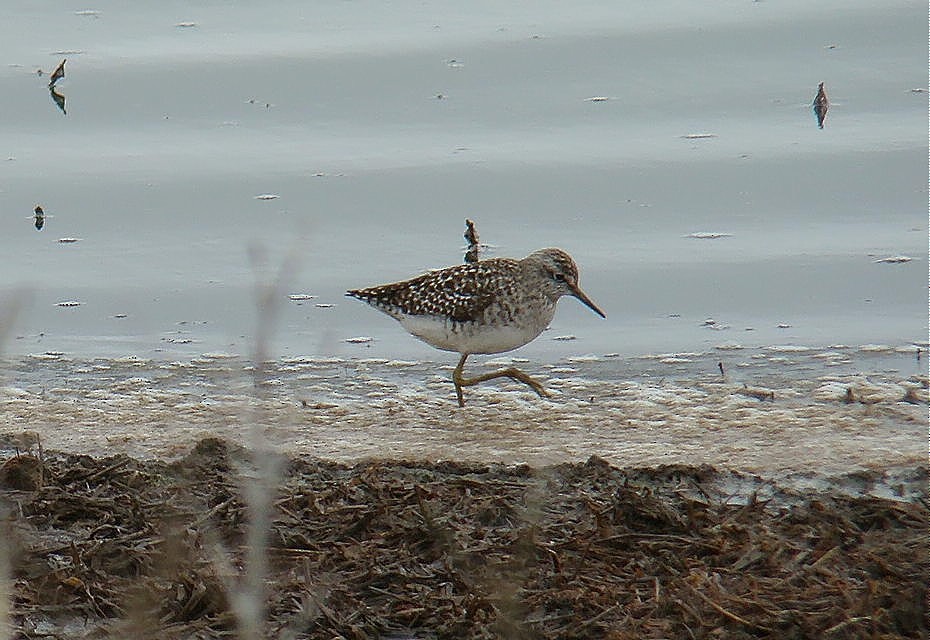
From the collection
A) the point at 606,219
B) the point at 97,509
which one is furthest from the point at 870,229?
the point at 97,509

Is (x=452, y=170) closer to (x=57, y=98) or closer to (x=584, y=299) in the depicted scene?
(x=584, y=299)

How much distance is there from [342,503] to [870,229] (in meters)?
4.10

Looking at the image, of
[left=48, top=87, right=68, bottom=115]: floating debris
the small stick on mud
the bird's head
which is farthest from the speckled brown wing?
[left=48, top=87, right=68, bottom=115]: floating debris

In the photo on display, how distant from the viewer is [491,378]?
6.40 meters

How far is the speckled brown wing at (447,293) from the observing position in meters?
6.44

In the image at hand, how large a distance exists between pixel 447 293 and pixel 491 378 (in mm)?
417

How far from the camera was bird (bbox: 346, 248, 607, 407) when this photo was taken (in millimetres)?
6426

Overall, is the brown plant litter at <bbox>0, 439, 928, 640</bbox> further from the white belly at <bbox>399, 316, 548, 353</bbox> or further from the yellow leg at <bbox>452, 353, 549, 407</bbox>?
the white belly at <bbox>399, 316, 548, 353</bbox>

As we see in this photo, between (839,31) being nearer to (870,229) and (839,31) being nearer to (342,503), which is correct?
(870,229)

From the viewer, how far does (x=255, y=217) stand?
8062 mm

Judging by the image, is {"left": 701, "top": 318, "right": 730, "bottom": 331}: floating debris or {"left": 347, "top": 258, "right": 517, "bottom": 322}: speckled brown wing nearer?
{"left": 347, "top": 258, "right": 517, "bottom": 322}: speckled brown wing

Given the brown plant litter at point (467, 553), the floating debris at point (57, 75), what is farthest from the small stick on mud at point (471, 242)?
the floating debris at point (57, 75)

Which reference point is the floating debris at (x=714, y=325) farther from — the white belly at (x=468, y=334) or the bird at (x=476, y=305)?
the white belly at (x=468, y=334)

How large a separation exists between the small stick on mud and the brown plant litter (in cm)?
267
